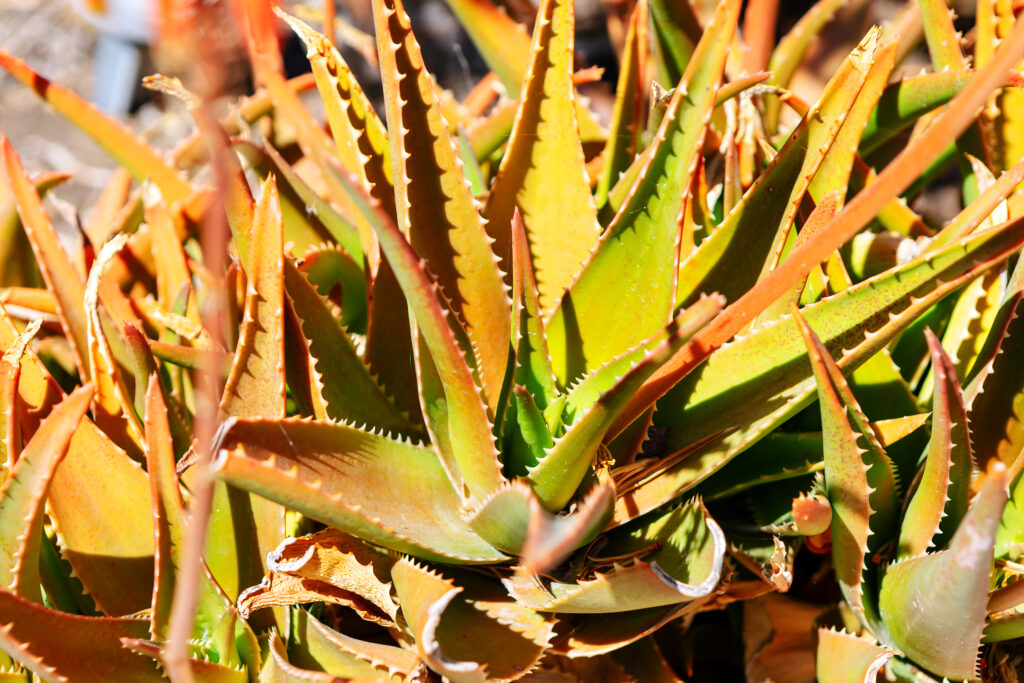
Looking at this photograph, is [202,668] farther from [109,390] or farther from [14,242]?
[14,242]

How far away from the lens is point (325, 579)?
584mm

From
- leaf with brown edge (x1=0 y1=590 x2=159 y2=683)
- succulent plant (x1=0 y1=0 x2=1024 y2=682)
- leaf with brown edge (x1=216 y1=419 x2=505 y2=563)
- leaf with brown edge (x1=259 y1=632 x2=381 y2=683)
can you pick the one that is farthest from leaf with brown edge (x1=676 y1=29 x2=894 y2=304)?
leaf with brown edge (x1=0 y1=590 x2=159 y2=683)

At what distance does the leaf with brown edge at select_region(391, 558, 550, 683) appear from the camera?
1.83ft

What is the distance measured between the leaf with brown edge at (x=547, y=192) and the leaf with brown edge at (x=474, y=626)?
23 cm

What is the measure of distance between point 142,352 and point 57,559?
18cm

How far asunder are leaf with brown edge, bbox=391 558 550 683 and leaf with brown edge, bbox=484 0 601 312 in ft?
0.77

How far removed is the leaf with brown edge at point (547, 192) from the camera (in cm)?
70

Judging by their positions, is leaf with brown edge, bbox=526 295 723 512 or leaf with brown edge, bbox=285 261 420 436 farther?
leaf with brown edge, bbox=285 261 420 436

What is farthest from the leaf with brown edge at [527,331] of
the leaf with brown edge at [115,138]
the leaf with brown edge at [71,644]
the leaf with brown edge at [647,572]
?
the leaf with brown edge at [115,138]

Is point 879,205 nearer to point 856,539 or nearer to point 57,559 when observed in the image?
point 856,539

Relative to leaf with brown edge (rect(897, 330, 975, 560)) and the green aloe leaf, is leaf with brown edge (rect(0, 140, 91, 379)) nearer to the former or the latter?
the green aloe leaf

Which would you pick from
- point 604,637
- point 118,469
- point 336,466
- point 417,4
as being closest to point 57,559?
point 118,469

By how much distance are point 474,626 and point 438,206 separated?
0.96 ft

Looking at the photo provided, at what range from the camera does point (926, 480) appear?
592 mm
